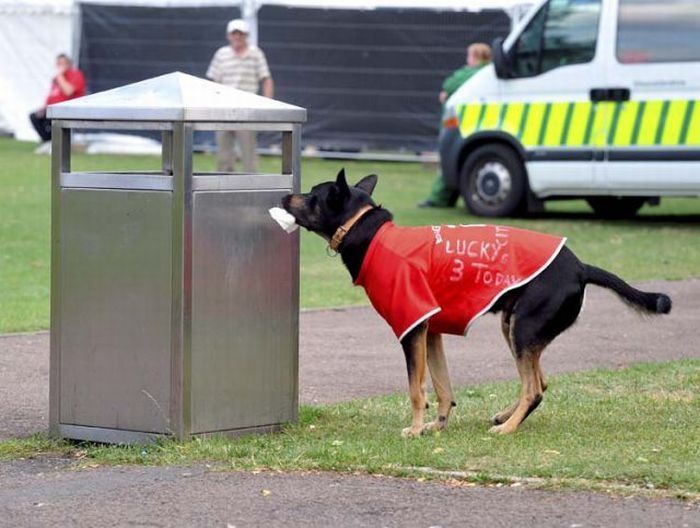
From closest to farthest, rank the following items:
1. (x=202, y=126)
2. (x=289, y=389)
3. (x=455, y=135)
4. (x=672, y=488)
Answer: (x=672, y=488), (x=202, y=126), (x=289, y=389), (x=455, y=135)

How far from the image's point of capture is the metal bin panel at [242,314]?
6469 mm

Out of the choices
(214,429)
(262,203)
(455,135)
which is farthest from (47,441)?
(455,135)

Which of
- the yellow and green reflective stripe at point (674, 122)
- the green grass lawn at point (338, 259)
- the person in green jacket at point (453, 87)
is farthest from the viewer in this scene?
the person in green jacket at point (453, 87)

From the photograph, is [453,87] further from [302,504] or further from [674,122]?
[302,504]

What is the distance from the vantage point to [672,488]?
5418 millimetres

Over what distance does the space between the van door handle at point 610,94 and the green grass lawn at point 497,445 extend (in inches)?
328

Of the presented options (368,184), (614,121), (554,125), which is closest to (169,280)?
(368,184)

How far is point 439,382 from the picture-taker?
22.4 feet

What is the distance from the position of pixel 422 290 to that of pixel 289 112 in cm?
102

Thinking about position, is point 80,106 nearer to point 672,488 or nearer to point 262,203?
point 262,203

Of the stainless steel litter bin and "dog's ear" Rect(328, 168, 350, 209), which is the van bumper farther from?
"dog's ear" Rect(328, 168, 350, 209)

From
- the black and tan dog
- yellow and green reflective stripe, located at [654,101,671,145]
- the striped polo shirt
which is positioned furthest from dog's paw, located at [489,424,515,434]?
the striped polo shirt

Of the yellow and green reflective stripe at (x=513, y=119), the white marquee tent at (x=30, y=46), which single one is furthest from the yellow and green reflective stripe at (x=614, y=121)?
the white marquee tent at (x=30, y=46)

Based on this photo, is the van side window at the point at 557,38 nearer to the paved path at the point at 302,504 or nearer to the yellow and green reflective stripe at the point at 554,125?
the yellow and green reflective stripe at the point at 554,125
